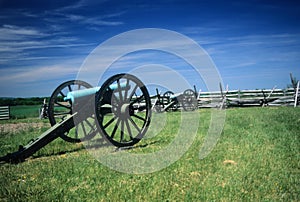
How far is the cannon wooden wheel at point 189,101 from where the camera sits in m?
21.1

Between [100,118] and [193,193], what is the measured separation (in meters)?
3.10

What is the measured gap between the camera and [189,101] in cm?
2134

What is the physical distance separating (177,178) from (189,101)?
55.5 ft

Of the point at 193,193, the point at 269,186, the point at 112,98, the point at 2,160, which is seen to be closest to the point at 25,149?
the point at 2,160

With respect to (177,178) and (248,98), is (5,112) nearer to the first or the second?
(248,98)

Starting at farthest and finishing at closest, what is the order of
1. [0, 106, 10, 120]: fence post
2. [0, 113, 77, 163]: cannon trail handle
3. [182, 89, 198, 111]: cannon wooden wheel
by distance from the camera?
[0, 106, 10, 120]: fence post, [182, 89, 198, 111]: cannon wooden wheel, [0, 113, 77, 163]: cannon trail handle

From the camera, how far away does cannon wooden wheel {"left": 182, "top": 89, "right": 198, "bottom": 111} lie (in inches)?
829

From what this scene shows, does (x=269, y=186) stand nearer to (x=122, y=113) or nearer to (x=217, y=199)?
(x=217, y=199)

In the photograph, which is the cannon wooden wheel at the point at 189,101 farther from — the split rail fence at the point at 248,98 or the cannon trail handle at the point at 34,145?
the cannon trail handle at the point at 34,145

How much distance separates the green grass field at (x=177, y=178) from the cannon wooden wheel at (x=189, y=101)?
46.0 feet

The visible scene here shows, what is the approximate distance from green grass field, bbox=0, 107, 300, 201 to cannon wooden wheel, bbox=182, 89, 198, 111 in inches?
552

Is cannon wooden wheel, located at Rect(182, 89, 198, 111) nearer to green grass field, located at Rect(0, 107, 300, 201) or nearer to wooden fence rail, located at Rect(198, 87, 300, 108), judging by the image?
wooden fence rail, located at Rect(198, 87, 300, 108)

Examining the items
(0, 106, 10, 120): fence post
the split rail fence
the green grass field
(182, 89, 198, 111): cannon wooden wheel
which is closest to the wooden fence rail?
the split rail fence

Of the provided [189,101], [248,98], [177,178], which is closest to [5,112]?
[189,101]
